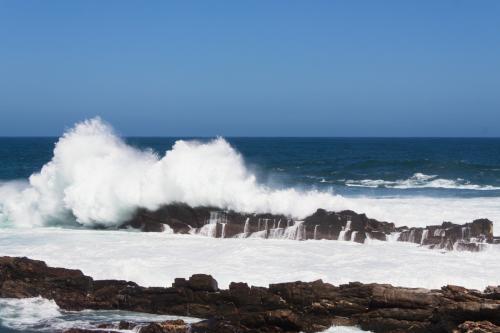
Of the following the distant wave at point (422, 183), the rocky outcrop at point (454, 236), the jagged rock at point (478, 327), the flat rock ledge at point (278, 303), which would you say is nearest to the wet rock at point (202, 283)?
the flat rock ledge at point (278, 303)

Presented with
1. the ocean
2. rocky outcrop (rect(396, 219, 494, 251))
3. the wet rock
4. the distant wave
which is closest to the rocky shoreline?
rocky outcrop (rect(396, 219, 494, 251))

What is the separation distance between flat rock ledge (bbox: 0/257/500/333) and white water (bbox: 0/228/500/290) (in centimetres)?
125

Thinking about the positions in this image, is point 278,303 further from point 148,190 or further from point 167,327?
point 148,190

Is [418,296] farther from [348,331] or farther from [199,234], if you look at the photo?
[199,234]

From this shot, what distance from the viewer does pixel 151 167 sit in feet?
70.5

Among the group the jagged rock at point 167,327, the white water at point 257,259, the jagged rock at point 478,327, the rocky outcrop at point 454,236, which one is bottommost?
the jagged rock at point 167,327

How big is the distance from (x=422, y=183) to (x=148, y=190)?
81.4 feet

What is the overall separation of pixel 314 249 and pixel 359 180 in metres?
27.6

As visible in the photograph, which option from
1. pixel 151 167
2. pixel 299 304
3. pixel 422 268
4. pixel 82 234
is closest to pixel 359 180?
pixel 151 167

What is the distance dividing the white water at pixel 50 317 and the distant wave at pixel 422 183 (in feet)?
95.3

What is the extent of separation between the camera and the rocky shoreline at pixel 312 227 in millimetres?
16453

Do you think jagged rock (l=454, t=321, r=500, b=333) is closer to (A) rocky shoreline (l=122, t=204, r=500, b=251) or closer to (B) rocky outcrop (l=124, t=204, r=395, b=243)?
(A) rocky shoreline (l=122, t=204, r=500, b=251)

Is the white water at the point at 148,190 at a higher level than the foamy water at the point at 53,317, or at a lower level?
higher

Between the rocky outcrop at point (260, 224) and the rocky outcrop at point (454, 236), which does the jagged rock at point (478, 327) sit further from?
the rocky outcrop at point (260, 224)
